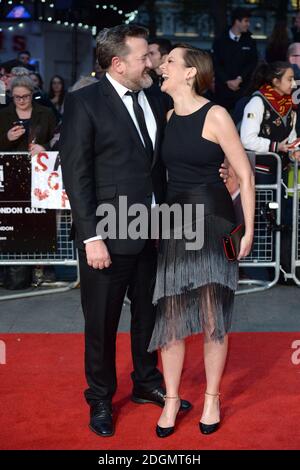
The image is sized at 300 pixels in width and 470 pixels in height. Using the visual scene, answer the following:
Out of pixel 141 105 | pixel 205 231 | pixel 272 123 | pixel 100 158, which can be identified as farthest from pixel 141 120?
pixel 272 123

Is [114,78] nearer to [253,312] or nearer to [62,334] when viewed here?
[62,334]

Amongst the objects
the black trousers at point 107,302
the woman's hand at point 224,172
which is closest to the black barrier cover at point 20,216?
the black trousers at point 107,302

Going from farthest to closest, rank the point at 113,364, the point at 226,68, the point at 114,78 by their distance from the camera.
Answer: the point at 226,68 → the point at 113,364 → the point at 114,78

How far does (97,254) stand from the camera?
12.3 feet

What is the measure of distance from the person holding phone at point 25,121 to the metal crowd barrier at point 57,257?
0.74 m

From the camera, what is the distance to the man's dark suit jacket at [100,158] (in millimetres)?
3740

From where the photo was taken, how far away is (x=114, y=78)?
384 cm

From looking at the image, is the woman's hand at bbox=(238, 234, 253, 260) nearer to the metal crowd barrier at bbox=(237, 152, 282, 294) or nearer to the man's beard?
the man's beard

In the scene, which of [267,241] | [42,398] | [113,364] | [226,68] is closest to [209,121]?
[113,364]

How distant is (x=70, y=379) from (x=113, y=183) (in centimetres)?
142

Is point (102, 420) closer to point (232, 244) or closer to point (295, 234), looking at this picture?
point (232, 244)
